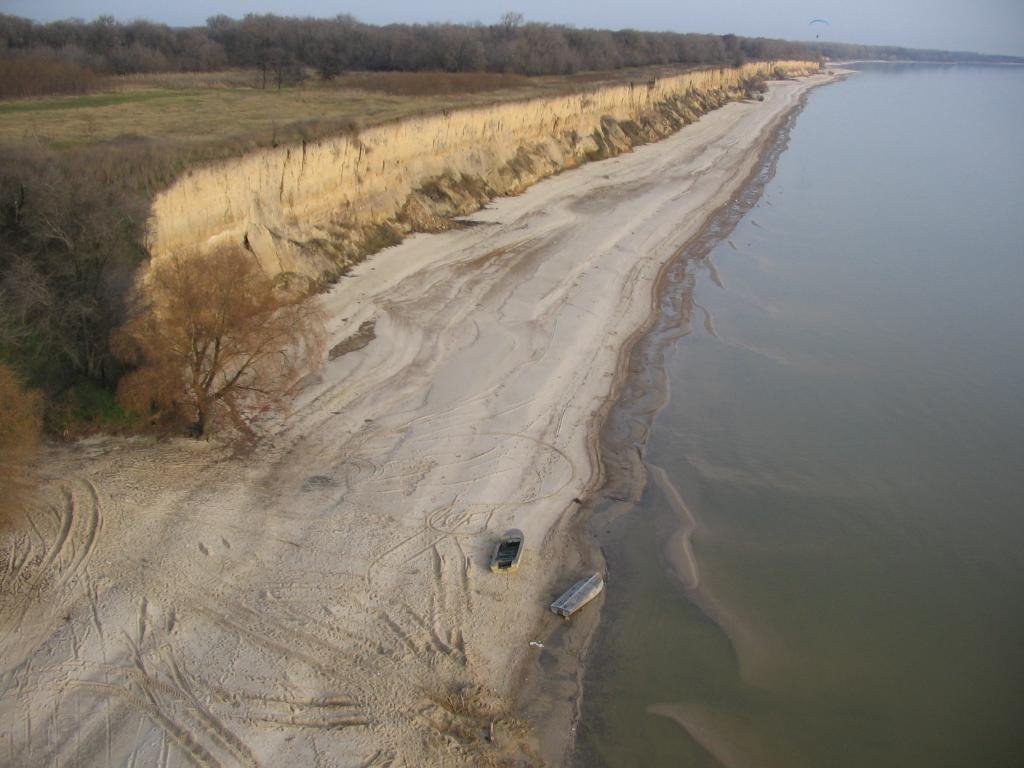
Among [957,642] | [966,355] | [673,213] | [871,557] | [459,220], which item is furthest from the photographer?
[673,213]

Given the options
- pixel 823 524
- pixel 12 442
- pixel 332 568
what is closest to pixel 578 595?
pixel 332 568

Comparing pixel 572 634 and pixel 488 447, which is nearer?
pixel 572 634

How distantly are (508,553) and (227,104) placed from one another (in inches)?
994

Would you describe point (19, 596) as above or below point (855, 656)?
above

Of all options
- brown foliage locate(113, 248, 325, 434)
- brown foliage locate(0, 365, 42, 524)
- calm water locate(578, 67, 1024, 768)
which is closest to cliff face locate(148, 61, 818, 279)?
brown foliage locate(113, 248, 325, 434)

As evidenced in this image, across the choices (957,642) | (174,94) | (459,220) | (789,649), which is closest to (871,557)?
(957,642)

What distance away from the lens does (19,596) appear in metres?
11.7

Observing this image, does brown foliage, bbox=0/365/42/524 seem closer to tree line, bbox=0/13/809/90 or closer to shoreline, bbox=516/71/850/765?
shoreline, bbox=516/71/850/765

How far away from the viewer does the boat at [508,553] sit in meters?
12.9

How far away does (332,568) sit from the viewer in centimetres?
1269

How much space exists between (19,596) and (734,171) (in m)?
39.5

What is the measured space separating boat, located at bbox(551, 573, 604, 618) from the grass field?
16.4m

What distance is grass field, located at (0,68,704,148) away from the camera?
916 inches

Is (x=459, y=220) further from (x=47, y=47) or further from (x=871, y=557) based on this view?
(x=47, y=47)
